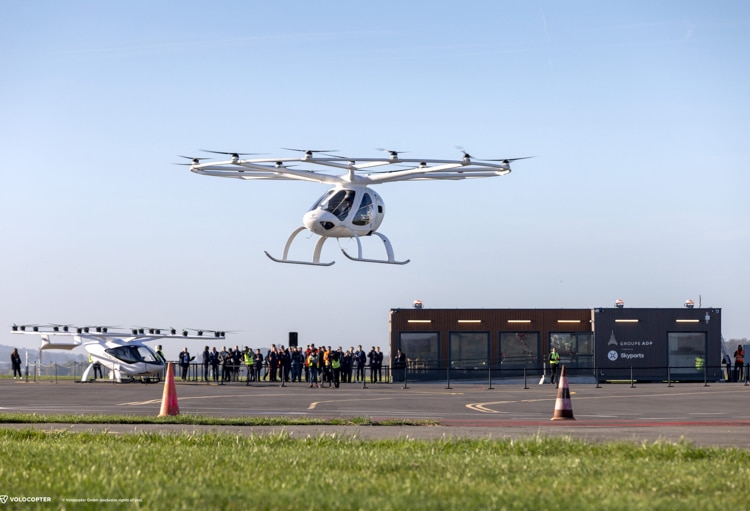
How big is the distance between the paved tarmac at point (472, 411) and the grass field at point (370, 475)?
2264 mm

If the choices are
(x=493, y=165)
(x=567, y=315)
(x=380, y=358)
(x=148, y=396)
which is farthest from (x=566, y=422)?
(x=567, y=315)

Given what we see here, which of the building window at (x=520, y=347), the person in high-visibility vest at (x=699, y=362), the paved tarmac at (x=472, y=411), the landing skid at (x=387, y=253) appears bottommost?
the paved tarmac at (x=472, y=411)

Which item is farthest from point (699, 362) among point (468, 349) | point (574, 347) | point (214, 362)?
point (214, 362)

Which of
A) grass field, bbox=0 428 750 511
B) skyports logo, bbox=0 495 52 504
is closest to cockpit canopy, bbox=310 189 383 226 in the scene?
grass field, bbox=0 428 750 511

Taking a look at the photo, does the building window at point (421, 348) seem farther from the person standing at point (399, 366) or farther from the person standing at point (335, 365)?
the person standing at point (335, 365)

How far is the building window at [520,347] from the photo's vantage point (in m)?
53.4

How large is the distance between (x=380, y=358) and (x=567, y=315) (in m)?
10.1

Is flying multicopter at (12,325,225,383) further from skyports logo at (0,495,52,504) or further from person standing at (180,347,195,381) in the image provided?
skyports logo at (0,495,52,504)

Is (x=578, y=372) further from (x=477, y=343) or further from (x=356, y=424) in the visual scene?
(x=356, y=424)

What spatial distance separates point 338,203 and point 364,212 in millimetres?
1183

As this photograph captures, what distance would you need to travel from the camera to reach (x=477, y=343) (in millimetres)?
53625

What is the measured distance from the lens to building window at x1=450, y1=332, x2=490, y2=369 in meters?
53.2

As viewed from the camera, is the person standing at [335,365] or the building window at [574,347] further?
the building window at [574,347]

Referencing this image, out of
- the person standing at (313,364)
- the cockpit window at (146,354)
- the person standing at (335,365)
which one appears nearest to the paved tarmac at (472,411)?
the person standing at (335,365)
